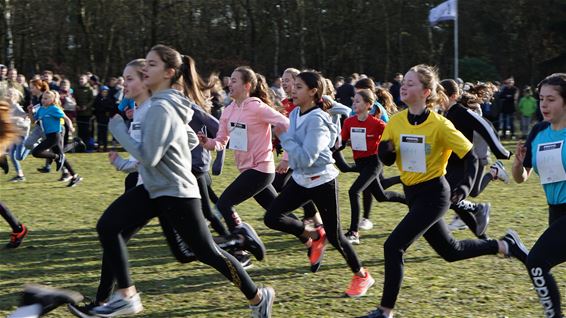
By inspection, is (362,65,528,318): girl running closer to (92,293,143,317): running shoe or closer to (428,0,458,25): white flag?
(92,293,143,317): running shoe

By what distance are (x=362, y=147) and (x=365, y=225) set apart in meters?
1.07

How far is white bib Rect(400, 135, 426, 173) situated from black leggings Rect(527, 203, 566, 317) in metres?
0.96

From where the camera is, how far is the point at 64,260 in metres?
7.44

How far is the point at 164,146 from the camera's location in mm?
4812

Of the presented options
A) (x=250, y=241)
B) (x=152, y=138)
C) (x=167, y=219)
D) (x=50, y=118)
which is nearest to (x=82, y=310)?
(x=167, y=219)

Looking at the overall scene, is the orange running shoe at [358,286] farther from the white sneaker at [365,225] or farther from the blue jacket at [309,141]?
the white sneaker at [365,225]

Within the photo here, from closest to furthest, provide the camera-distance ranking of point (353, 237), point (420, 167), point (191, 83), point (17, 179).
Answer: point (420, 167), point (191, 83), point (353, 237), point (17, 179)

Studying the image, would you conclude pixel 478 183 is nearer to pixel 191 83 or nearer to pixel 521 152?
pixel 521 152

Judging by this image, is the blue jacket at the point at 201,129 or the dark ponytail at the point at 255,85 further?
the dark ponytail at the point at 255,85

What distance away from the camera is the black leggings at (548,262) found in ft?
15.3

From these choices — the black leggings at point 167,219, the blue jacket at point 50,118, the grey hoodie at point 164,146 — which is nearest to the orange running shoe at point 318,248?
the black leggings at point 167,219

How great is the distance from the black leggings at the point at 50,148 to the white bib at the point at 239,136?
6.16 meters

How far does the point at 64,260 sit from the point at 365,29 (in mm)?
32736

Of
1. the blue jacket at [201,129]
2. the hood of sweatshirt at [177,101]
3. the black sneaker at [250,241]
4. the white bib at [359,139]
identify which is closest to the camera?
the hood of sweatshirt at [177,101]
